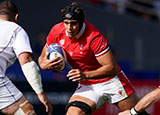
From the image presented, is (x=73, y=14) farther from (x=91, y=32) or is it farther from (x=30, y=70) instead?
(x=30, y=70)

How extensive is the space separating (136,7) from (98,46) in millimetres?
10474

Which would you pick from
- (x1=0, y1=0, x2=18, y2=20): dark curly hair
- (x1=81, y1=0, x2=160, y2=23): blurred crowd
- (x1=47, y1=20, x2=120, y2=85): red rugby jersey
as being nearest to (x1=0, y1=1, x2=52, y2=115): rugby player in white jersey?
(x1=0, y1=0, x2=18, y2=20): dark curly hair

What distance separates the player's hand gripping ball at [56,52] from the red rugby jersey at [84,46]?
0.95 ft

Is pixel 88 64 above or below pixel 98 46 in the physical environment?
below

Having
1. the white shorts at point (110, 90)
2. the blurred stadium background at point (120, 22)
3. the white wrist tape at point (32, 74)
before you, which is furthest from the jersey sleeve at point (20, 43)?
the blurred stadium background at point (120, 22)

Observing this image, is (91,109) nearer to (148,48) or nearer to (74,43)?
(74,43)

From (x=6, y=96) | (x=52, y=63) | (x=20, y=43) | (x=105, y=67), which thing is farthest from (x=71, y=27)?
(x=6, y=96)

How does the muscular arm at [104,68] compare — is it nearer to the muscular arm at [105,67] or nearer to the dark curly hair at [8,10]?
the muscular arm at [105,67]

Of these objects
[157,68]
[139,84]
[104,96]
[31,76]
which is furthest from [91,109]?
[157,68]

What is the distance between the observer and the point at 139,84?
416 inches

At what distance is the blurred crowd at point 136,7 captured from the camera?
15.6 meters

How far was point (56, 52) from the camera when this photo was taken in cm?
554

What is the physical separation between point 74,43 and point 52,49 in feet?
1.61

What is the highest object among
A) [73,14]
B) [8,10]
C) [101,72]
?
[8,10]
